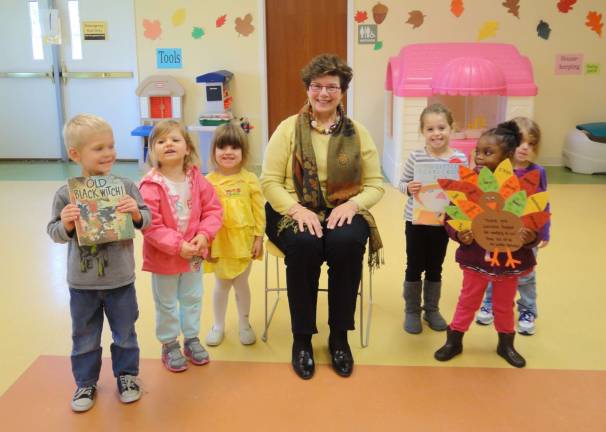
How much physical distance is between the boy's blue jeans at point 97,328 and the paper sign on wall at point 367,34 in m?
4.45

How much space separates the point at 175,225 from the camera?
2.16 meters

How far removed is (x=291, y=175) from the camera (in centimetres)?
245

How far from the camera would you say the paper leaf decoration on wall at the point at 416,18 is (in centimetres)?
578

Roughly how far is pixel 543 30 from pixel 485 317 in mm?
4097

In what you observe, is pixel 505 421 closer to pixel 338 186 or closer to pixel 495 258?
pixel 495 258

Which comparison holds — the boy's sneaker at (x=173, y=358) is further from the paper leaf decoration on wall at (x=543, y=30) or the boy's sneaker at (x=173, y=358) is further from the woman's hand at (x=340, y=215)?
the paper leaf decoration on wall at (x=543, y=30)

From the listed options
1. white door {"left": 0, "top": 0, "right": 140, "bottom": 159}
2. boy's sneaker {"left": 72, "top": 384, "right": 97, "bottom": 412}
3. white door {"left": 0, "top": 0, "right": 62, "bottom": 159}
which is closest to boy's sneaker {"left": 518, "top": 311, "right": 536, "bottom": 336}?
boy's sneaker {"left": 72, "top": 384, "right": 97, "bottom": 412}

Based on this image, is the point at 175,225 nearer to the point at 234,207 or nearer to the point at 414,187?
the point at 234,207

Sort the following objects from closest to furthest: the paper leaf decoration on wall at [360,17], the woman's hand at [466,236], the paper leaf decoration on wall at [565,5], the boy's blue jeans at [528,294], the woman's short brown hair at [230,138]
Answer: the woman's hand at [466,236] < the woman's short brown hair at [230,138] < the boy's blue jeans at [528,294] < the paper leaf decoration on wall at [565,5] < the paper leaf decoration on wall at [360,17]

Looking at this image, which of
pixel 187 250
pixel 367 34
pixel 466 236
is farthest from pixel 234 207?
pixel 367 34

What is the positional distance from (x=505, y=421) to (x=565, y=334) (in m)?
0.76

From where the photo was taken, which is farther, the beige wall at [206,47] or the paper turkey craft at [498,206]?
the beige wall at [206,47]

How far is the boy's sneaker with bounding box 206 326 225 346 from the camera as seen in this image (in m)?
2.51

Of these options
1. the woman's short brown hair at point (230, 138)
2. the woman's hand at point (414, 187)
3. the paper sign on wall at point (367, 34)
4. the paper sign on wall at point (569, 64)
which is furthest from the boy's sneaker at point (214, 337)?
the paper sign on wall at point (569, 64)
